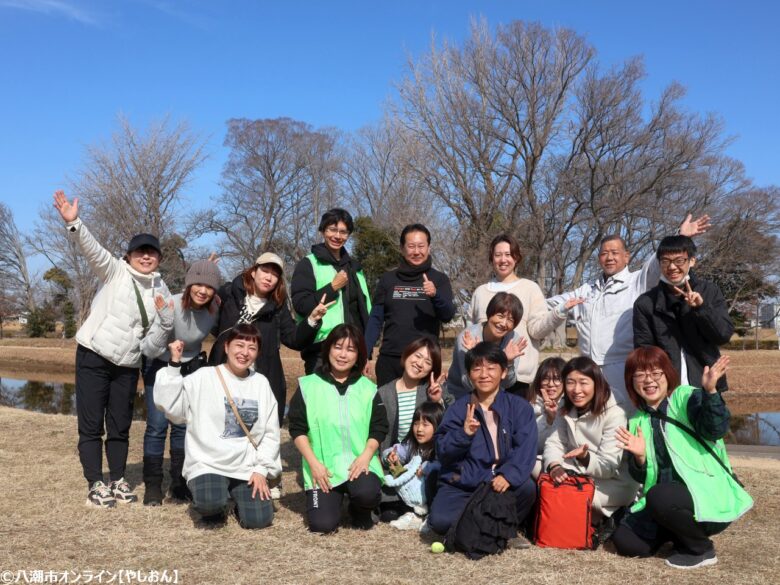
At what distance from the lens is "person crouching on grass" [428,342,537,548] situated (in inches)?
141

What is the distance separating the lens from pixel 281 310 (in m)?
4.71

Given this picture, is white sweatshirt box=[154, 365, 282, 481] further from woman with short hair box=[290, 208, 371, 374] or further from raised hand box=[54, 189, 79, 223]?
raised hand box=[54, 189, 79, 223]

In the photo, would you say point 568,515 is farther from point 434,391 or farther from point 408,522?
point 434,391

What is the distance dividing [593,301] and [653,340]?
1.74ft

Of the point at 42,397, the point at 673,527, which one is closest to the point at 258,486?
the point at 673,527

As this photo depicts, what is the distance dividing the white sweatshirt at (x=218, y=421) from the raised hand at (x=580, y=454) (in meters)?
1.77

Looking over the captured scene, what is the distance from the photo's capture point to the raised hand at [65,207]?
13.1ft

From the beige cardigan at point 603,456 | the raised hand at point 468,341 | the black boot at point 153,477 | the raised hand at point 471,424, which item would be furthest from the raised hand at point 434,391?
the black boot at point 153,477

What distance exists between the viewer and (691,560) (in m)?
3.26

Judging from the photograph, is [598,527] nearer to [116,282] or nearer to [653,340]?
[653,340]

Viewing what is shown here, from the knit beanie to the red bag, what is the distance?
249cm

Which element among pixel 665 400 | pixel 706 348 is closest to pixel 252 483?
pixel 665 400

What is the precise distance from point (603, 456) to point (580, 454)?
145 mm

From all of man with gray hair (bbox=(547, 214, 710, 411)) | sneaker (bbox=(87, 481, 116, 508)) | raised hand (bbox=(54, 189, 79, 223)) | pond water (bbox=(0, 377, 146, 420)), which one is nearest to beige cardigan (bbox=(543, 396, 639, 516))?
man with gray hair (bbox=(547, 214, 710, 411))
